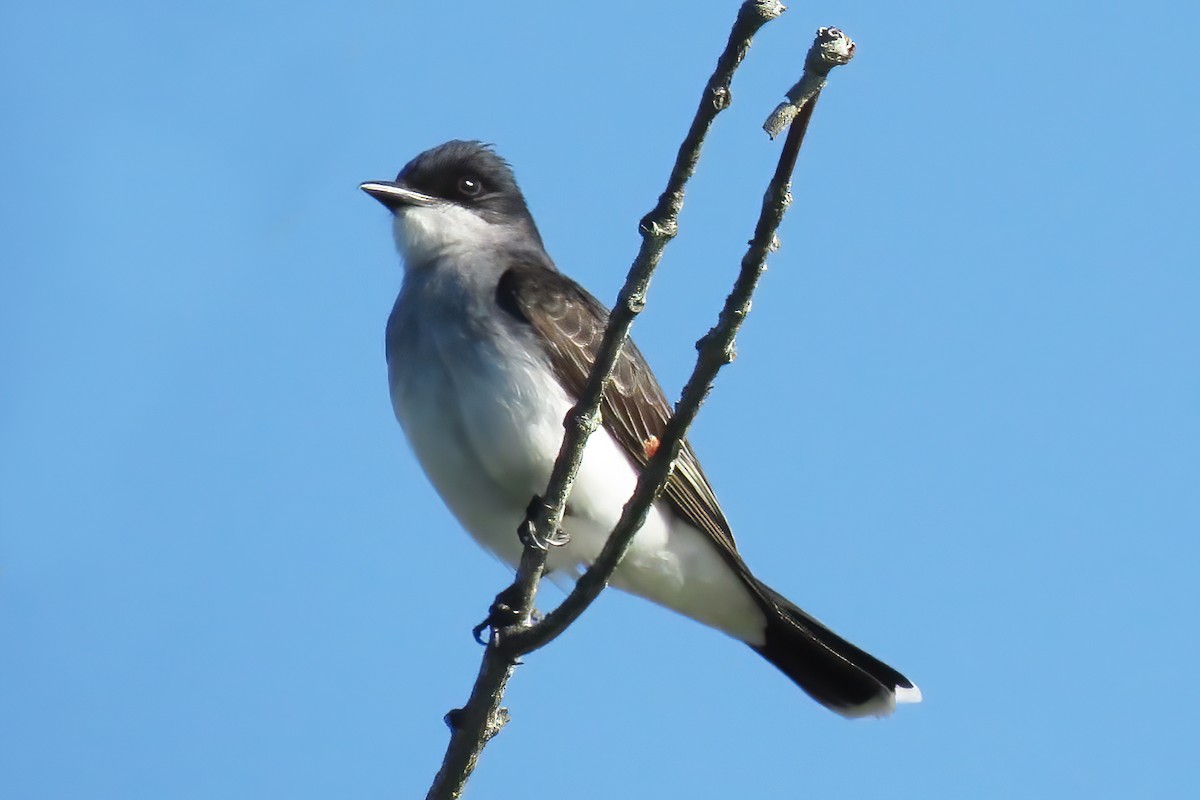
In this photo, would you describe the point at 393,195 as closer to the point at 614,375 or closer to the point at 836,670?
the point at 614,375

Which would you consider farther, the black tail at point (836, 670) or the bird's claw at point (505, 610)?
the black tail at point (836, 670)

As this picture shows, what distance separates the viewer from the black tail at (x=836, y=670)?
8008mm

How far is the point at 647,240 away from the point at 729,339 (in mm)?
401

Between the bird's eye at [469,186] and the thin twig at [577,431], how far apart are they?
3.52 meters

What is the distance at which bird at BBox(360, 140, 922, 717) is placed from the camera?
6.99 m

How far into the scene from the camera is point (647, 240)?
4.76 m

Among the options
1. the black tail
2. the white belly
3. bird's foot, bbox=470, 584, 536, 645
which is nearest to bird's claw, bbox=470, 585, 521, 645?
bird's foot, bbox=470, 584, 536, 645

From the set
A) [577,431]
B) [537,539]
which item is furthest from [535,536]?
[577,431]

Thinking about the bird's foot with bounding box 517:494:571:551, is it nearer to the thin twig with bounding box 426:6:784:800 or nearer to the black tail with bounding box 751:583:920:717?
the thin twig with bounding box 426:6:784:800

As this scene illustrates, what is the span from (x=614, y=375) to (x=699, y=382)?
261 cm

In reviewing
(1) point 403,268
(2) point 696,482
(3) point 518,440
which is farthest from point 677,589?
(1) point 403,268

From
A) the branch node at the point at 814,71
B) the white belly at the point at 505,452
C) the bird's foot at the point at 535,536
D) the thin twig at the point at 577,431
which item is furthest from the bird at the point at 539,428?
the branch node at the point at 814,71

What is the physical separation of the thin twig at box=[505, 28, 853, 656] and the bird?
1227 millimetres

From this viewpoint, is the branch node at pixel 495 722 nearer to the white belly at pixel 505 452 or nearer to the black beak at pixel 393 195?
the white belly at pixel 505 452
